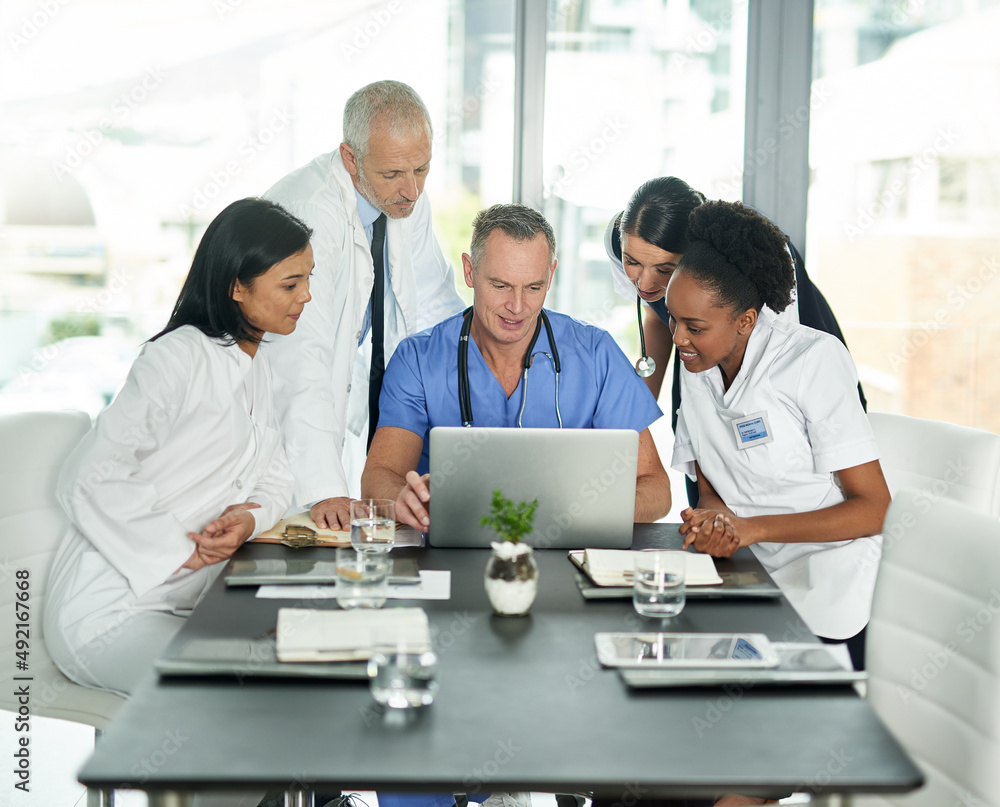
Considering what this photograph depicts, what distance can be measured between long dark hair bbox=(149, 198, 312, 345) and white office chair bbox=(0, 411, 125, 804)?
1.26 ft

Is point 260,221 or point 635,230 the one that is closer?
point 260,221

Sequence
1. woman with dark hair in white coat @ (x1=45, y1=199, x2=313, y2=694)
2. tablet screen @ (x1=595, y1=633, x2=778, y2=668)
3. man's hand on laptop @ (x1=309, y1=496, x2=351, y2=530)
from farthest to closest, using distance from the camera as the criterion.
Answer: man's hand on laptop @ (x1=309, y1=496, x2=351, y2=530), woman with dark hair in white coat @ (x1=45, y1=199, x2=313, y2=694), tablet screen @ (x1=595, y1=633, x2=778, y2=668)

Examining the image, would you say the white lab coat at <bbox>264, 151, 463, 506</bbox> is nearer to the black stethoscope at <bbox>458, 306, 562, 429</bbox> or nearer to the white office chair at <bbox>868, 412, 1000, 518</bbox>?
the black stethoscope at <bbox>458, 306, 562, 429</bbox>

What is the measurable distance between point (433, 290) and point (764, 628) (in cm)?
183

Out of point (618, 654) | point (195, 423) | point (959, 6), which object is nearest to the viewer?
point (618, 654)

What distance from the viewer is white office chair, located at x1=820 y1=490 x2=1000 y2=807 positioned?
4.33 ft

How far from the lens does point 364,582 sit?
4.58ft

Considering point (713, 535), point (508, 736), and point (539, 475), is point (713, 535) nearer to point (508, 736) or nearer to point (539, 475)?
point (539, 475)

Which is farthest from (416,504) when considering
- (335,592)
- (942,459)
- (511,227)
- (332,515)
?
(942,459)

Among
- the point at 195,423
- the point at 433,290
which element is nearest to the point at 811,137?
the point at 433,290

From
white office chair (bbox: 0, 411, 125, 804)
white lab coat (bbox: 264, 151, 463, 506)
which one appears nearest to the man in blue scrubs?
white lab coat (bbox: 264, 151, 463, 506)

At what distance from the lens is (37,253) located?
138 inches

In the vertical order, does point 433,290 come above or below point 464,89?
below

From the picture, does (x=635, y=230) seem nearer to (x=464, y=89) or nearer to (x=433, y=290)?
(x=433, y=290)
